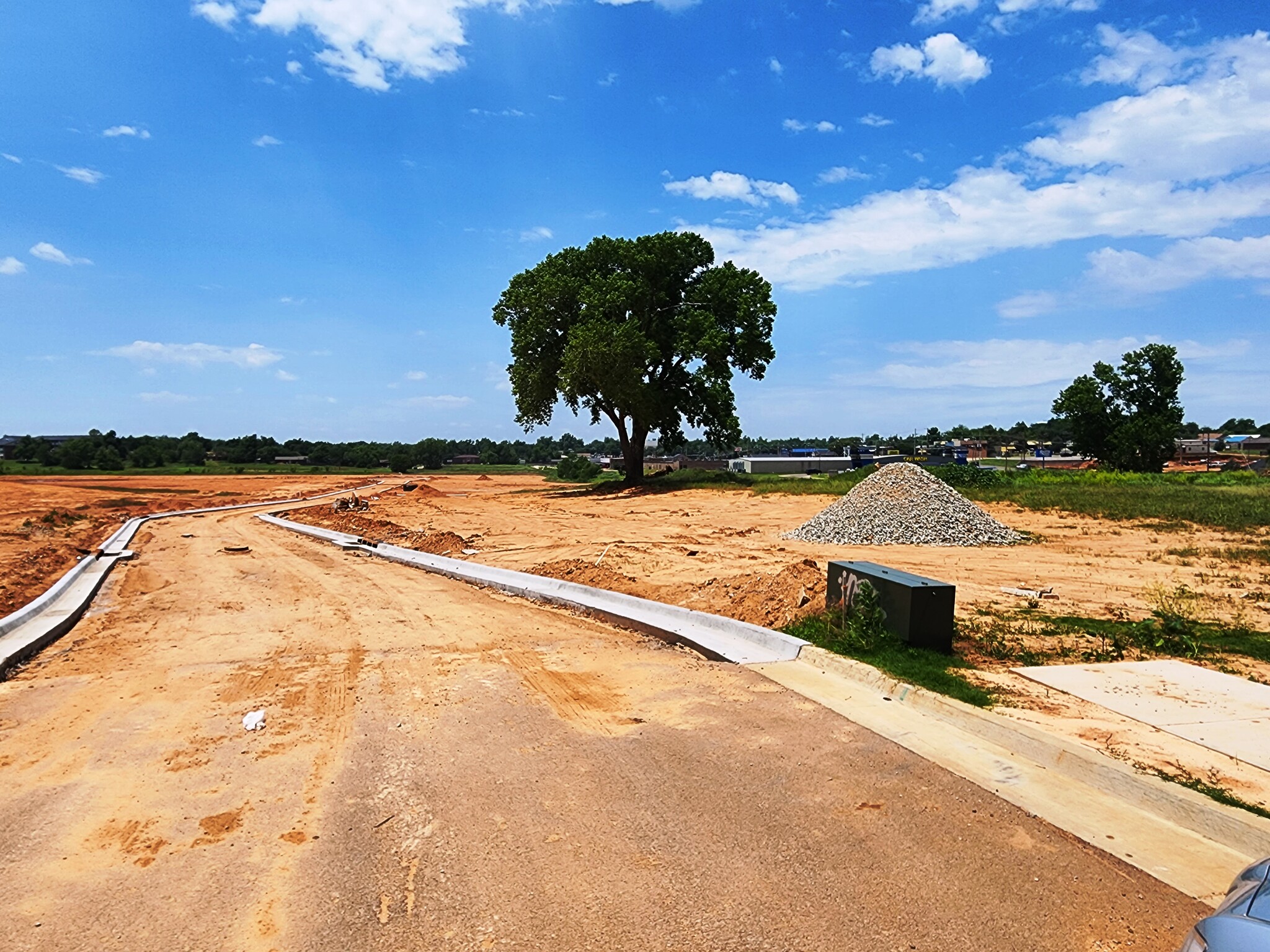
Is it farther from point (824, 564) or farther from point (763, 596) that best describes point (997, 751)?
point (824, 564)

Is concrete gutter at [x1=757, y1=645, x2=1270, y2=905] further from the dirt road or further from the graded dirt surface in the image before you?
the graded dirt surface

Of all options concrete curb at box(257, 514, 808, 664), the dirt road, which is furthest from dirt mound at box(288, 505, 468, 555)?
the dirt road

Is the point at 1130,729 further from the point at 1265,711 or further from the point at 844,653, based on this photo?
the point at 844,653

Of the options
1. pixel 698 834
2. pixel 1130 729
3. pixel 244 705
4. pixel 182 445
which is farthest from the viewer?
pixel 182 445

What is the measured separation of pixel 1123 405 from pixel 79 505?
254 ft

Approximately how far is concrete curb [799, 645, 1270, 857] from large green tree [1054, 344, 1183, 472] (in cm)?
7172

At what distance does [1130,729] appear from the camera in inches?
224

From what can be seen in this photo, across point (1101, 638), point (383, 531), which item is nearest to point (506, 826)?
point (1101, 638)

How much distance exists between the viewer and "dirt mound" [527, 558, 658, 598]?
11836 mm

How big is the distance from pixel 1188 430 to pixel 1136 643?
7578 inches

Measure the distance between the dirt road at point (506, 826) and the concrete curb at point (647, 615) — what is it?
674 mm

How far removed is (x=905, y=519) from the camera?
19.9 m

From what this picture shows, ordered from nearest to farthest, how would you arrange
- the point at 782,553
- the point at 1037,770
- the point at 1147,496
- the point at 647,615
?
the point at 1037,770 → the point at 647,615 → the point at 782,553 → the point at 1147,496

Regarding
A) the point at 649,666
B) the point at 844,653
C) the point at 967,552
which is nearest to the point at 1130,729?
the point at 844,653
